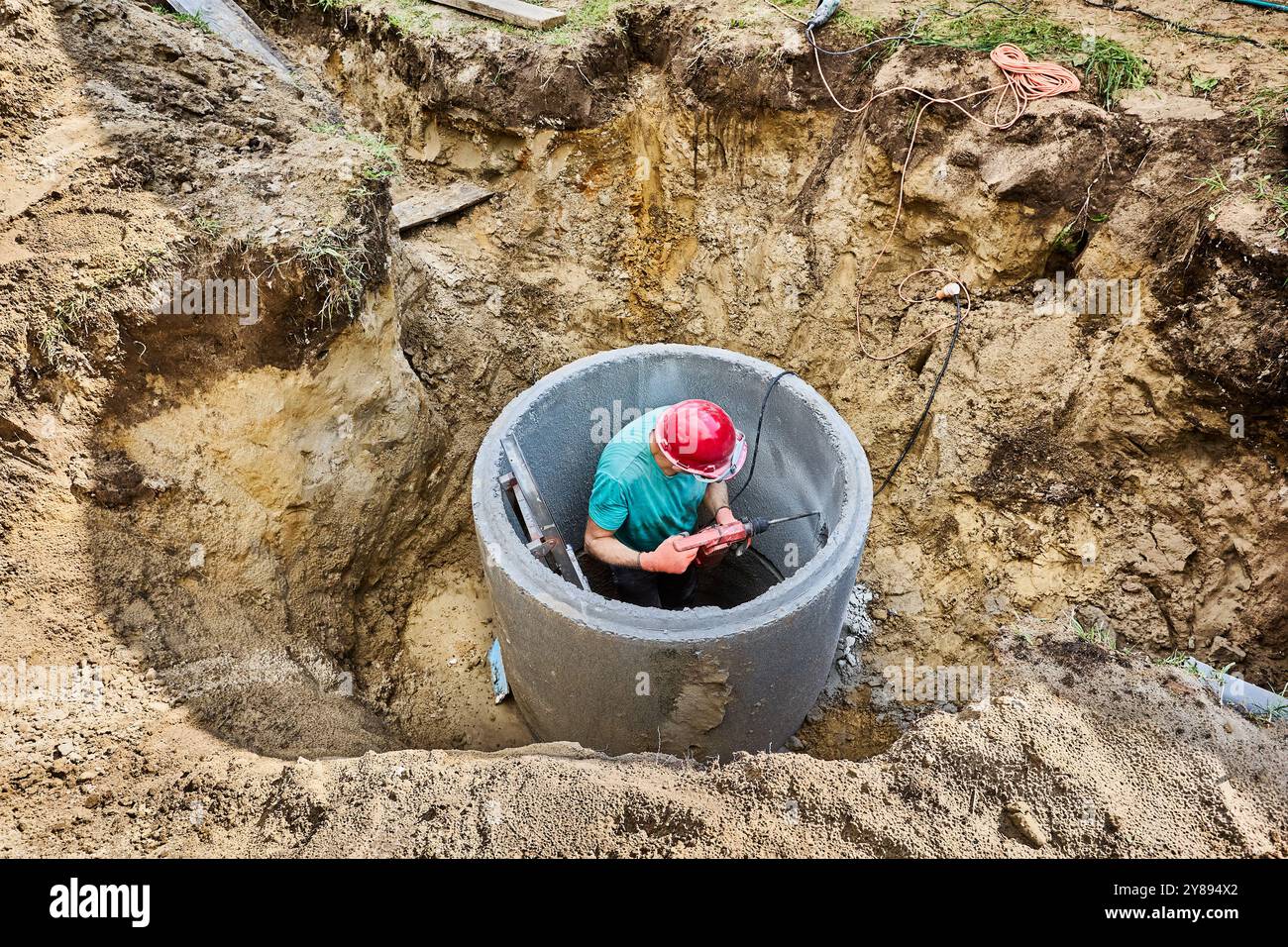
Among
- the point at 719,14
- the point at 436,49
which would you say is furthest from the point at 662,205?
the point at 436,49

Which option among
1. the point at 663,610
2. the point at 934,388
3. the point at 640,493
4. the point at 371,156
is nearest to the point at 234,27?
the point at 371,156

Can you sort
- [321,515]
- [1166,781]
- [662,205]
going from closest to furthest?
[1166,781] < [321,515] < [662,205]

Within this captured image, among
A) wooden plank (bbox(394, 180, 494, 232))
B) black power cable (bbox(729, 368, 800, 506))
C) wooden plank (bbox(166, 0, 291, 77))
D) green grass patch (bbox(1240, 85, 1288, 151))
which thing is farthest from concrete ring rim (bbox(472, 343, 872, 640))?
wooden plank (bbox(166, 0, 291, 77))

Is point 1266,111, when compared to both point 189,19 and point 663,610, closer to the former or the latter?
point 663,610

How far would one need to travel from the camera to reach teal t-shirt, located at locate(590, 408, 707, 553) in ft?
10.1

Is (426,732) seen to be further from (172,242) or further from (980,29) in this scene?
(980,29)

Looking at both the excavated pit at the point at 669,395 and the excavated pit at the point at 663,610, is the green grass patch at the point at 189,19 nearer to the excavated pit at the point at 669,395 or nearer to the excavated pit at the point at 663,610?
the excavated pit at the point at 669,395

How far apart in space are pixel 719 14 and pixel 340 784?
453 centimetres

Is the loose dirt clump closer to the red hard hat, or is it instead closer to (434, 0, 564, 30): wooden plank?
(434, 0, 564, 30): wooden plank

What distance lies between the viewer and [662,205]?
15.8 ft

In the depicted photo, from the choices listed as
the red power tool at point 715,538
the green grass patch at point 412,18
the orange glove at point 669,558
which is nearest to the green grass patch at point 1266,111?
→ the red power tool at point 715,538

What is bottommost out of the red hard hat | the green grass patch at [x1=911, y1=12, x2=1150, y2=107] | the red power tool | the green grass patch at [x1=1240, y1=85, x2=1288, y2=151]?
the red power tool

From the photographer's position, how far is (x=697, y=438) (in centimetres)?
288

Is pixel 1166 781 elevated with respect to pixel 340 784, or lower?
elevated
